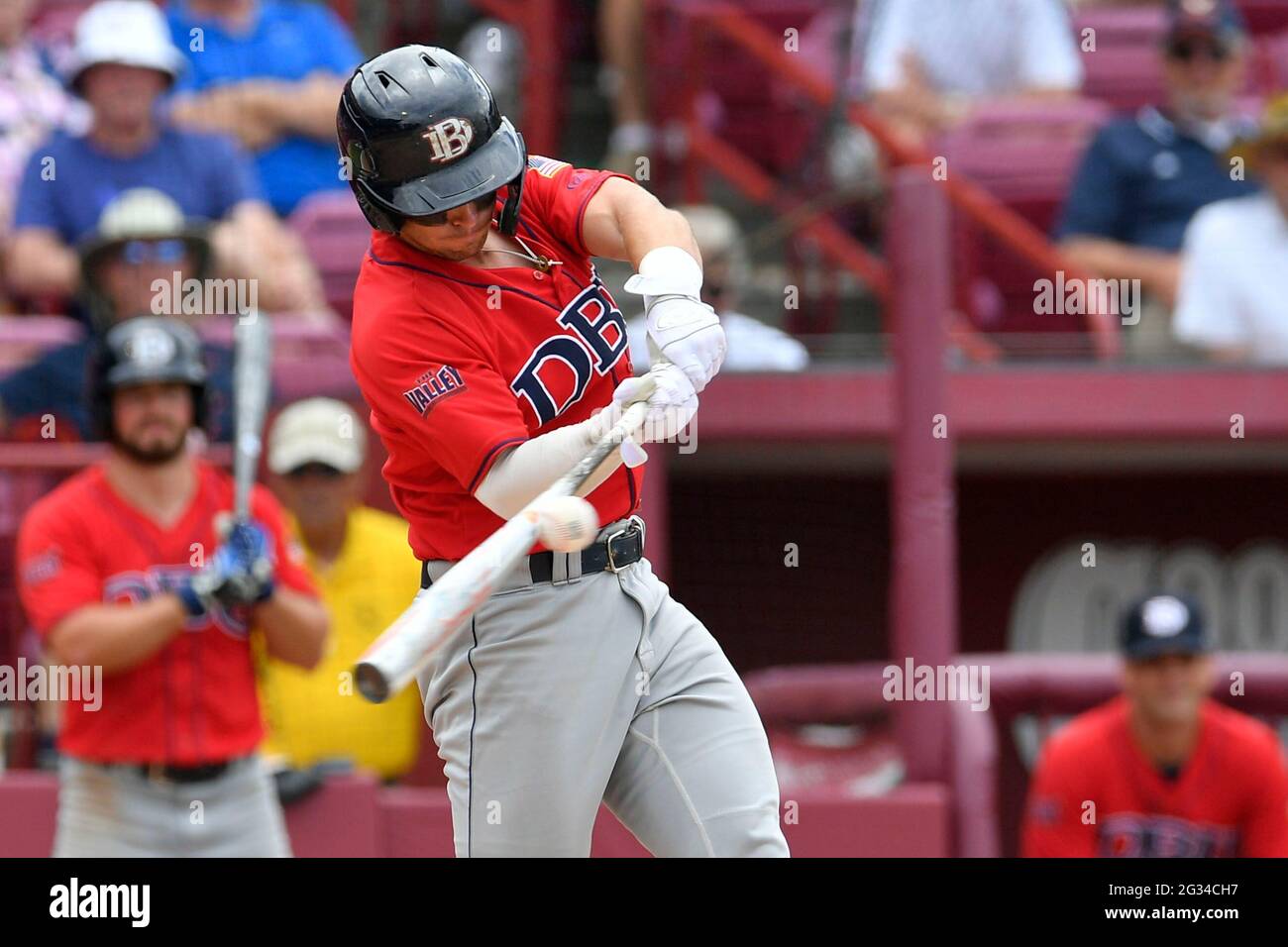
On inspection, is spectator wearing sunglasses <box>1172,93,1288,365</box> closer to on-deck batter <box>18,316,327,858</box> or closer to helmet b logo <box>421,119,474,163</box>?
on-deck batter <box>18,316,327,858</box>

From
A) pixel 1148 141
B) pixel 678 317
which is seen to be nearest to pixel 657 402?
pixel 678 317

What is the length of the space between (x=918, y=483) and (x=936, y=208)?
78 centimetres

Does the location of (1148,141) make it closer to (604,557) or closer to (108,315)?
(108,315)

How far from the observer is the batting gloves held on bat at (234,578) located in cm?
509

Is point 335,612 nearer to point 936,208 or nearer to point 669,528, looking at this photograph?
point 669,528

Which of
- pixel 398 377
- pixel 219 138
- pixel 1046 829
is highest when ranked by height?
pixel 219 138

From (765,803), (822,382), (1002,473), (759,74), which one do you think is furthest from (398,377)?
(759,74)

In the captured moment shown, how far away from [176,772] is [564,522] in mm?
2338

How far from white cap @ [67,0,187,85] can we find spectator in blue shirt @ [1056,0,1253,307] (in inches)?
122

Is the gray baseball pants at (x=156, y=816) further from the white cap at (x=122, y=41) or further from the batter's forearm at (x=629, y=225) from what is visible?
the white cap at (x=122, y=41)

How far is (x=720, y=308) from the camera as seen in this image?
20.9ft

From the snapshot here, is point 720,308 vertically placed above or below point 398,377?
above

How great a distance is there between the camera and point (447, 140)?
323 centimetres
